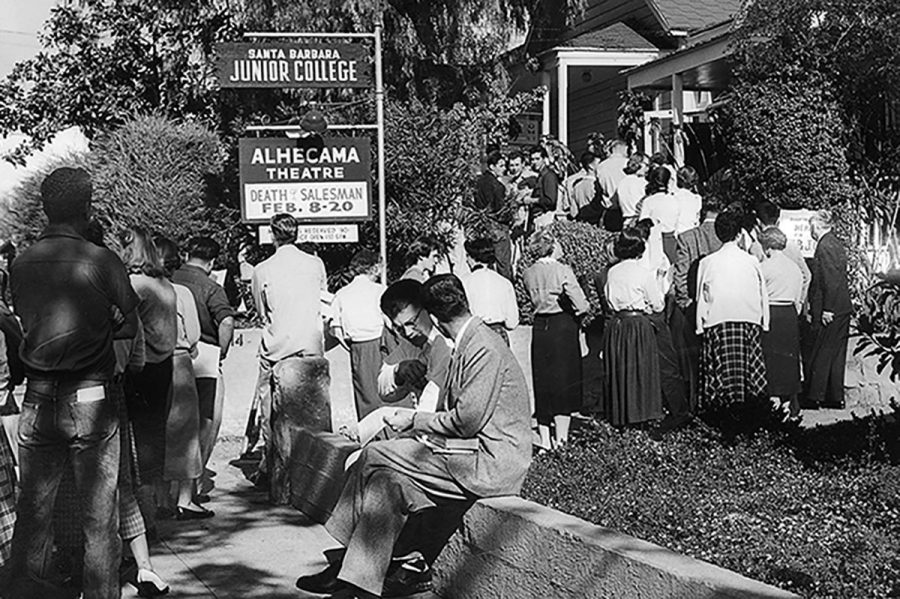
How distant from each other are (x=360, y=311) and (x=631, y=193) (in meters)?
6.41

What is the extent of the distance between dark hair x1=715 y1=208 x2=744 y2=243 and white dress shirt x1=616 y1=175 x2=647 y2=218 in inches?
225

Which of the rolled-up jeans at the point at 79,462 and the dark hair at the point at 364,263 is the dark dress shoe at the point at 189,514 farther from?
the rolled-up jeans at the point at 79,462

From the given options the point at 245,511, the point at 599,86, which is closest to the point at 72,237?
the point at 245,511

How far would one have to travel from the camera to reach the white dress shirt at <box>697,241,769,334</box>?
9672 mm

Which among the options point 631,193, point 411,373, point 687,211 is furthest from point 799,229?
point 411,373

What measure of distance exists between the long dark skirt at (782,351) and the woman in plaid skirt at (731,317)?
1059 mm

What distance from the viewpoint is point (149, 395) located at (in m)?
7.88

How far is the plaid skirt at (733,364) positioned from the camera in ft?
31.7

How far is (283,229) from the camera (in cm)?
917

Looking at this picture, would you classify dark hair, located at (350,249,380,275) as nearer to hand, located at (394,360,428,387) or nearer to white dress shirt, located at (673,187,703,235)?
hand, located at (394,360,428,387)

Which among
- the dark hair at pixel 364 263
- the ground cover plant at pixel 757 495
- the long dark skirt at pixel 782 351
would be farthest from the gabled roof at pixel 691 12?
the ground cover plant at pixel 757 495

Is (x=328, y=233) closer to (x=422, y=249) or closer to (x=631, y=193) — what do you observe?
(x=422, y=249)

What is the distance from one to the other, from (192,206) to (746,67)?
8.29 metres

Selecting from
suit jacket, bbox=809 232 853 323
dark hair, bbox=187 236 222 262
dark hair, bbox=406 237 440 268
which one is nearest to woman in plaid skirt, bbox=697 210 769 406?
suit jacket, bbox=809 232 853 323
